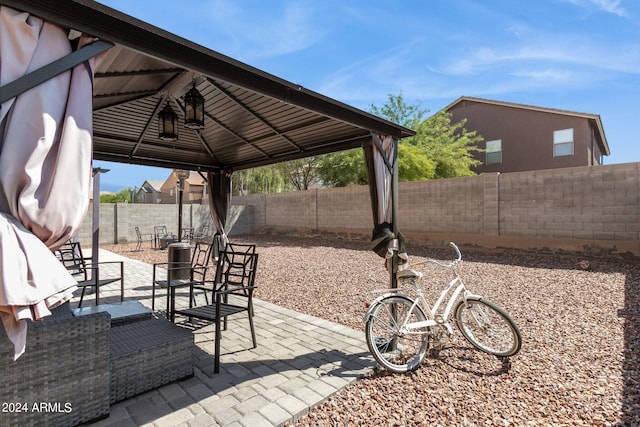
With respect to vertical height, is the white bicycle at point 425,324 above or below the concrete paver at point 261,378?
above

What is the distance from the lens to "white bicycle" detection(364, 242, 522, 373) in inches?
108

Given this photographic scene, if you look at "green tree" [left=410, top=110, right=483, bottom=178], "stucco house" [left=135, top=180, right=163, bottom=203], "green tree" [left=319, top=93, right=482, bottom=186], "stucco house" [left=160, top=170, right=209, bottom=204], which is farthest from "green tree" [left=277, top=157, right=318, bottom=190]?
"stucco house" [left=135, top=180, right=163, bottom=203]

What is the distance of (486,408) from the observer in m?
2.15

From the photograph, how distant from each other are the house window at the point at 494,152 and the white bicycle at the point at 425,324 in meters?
15.0

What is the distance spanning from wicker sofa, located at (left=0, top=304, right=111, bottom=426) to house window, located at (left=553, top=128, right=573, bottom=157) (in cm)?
1738

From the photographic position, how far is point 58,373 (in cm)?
175

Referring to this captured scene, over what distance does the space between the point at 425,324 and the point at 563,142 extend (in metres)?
15.5

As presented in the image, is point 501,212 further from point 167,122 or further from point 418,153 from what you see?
point 167,122

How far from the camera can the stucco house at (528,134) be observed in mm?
13727

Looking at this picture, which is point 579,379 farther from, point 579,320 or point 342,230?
point 342,230

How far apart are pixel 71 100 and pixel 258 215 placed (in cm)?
1470

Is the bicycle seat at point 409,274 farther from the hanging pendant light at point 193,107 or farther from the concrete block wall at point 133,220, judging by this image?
the concrete block wall at point 133,220

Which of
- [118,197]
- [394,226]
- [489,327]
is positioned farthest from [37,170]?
[118,197]

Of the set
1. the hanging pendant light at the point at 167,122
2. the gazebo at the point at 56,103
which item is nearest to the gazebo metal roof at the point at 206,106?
the gazebo at the point at 56,103
